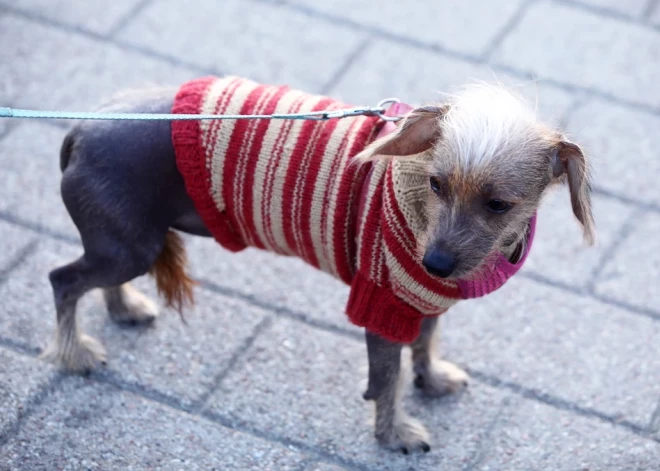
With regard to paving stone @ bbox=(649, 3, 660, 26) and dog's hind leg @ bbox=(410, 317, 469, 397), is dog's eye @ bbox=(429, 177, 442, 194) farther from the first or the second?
paving stone @ bbox=(649, 3, 660, 26)

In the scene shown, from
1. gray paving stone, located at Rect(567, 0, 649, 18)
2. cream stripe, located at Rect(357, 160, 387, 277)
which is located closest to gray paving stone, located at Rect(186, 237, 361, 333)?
cream stripe, located at Rect(357, 160, 387, 277)

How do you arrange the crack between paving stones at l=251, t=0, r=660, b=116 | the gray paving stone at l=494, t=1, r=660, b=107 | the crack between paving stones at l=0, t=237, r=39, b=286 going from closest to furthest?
the crack between paving stones at l=0, t=237, r=39, b=286 < the crack between paving stones at l=251, t=0, r=660, b=116 < the gray paving stone at l=494, t=1, r=660, b=107

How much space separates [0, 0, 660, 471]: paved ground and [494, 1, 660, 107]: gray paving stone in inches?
0.6

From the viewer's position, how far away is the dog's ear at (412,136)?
8.76ft

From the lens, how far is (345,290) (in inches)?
152

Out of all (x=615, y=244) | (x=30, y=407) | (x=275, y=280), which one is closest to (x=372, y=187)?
(x=275, y=280)

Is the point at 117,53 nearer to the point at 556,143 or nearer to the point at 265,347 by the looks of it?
the point at 265,347

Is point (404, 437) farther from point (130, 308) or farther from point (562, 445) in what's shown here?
point (130, 308)

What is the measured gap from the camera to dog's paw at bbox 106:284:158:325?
11.9 feet

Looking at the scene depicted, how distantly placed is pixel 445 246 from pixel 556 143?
440 mm

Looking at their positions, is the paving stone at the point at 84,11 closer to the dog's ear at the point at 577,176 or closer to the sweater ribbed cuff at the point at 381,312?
the sweater ribbed cuff at the point at 381,312

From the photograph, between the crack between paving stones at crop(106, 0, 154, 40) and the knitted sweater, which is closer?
the knitted sweater

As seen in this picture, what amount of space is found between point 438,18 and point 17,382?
3.19m

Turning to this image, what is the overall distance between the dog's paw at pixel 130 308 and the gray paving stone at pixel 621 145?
7.01 ft
